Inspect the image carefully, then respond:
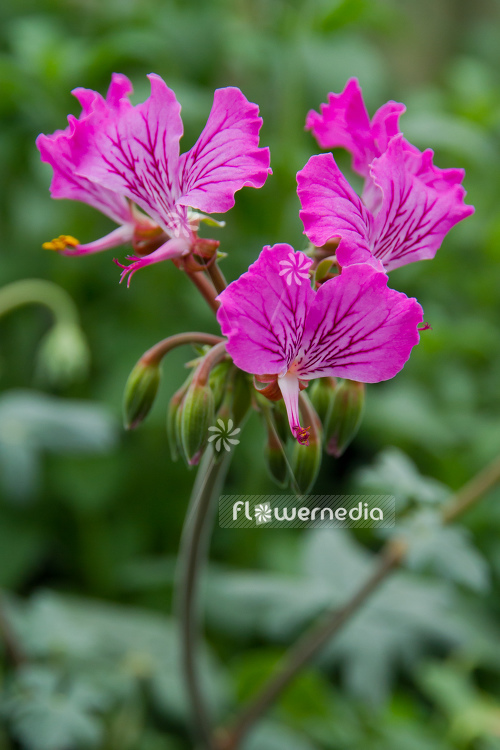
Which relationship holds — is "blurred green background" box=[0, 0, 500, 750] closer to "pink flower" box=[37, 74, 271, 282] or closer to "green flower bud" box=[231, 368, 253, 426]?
"green flower bud" box=[231, 368, 253, 426]

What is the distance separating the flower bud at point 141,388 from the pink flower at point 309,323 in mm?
162

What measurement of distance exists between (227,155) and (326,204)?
105mm

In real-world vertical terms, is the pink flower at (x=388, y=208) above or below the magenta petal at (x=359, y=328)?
above

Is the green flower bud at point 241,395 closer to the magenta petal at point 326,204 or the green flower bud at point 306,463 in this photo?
the green flower bud at point 306,463

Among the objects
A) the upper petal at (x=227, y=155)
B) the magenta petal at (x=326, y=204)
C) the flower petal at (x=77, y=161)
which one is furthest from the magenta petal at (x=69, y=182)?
the magenta petal at (x=326, y=204)

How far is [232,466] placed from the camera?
2.30 m

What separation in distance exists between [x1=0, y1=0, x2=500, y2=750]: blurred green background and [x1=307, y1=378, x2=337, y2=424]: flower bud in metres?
0.43

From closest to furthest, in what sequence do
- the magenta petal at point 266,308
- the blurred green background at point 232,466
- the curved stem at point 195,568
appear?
1. the magenta petal at point 266,308
2. the curved stem at point 195,568
3. the blurred green background at point 232,466

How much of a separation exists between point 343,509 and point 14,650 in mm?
675

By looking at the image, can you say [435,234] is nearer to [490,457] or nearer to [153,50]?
[490,457]

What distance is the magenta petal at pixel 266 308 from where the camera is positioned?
1.94 ft

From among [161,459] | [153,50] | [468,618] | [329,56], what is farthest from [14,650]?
[329,56]

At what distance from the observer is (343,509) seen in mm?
1248

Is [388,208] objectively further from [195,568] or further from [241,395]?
[195,568]
